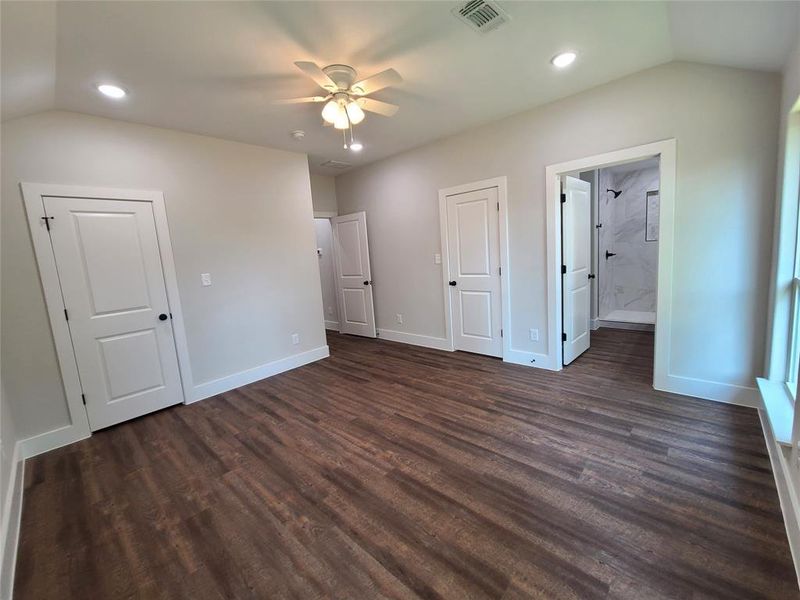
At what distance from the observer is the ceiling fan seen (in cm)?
223

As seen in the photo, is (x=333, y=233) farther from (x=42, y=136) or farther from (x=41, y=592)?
(x=41, y=592)

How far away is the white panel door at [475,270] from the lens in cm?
389

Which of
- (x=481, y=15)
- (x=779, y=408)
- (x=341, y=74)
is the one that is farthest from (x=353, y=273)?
(x=779, y=408)

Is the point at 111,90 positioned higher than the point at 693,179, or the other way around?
the point at 111,90

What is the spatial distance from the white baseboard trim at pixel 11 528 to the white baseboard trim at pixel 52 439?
0.20 meters

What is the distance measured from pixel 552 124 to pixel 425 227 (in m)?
1.84

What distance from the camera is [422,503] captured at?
1849mm

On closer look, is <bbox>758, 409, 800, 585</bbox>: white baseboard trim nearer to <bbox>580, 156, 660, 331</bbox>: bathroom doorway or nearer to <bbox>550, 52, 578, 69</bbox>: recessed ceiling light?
<bbox>550, 52, 578, 69</bbox>: recessed ceiling light

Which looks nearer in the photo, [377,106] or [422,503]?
[422,503]

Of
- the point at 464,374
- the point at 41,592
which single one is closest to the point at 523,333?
the point at 464,374

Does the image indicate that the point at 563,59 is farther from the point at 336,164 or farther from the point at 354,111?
the point at 336,164

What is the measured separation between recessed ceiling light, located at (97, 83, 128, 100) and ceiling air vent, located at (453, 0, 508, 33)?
241 centimetres

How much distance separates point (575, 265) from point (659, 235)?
0.94 meters

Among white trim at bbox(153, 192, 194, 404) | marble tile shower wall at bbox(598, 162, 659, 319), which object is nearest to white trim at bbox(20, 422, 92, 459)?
white trim at bbox(153, 192, 194, 404)
